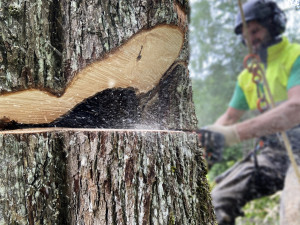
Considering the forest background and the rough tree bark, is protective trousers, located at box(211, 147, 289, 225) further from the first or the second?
the forest background

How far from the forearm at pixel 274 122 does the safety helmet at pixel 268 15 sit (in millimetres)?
1008

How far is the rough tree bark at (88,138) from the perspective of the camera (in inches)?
27.2

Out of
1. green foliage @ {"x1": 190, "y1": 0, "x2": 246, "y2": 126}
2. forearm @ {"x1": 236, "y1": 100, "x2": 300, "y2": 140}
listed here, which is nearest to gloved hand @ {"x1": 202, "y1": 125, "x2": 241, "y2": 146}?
forearm @ {"x1": 236, "y1": 100, "x2": 300, "y2": 140}

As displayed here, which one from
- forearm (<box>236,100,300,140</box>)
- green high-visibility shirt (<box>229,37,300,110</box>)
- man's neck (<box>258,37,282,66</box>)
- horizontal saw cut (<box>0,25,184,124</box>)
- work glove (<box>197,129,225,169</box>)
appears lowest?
work glove (<box>197,129,225,169</box>)

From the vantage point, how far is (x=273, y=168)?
2773 mm

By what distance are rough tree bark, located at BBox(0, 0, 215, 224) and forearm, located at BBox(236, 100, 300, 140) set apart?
1.84 metres

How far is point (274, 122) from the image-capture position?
247 centimetres

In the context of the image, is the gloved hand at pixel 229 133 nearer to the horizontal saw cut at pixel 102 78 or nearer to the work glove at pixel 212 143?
the work glove at pixel 212 143

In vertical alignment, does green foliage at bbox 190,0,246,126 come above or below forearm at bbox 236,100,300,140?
above

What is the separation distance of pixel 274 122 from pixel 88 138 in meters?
2.22

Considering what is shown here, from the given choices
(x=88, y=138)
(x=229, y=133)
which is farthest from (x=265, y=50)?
(x=88, y=138)

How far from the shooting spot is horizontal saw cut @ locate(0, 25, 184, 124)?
2.45ft

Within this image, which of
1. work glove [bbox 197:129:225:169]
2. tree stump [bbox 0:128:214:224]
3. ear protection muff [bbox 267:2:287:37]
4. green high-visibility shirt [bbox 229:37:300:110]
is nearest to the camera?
tree stump [bbox 0:128:214:224]

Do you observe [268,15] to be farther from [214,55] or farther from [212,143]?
[214,55]
